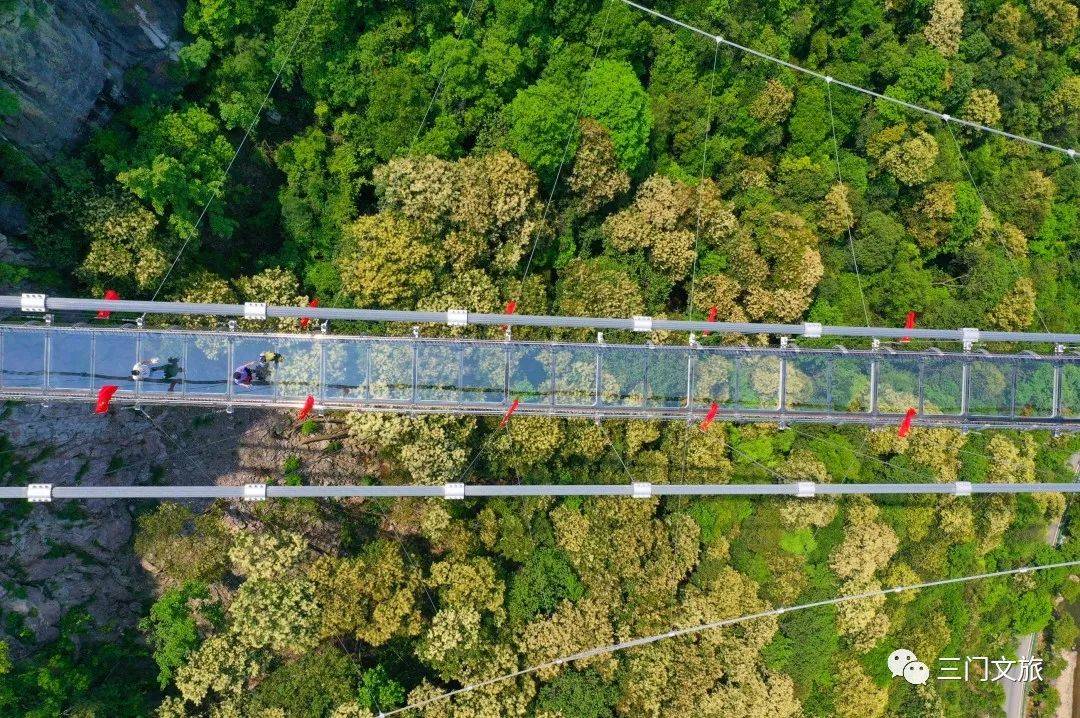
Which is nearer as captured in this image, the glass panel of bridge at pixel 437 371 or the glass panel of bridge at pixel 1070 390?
the glass panel of bridge at pixel 437 371

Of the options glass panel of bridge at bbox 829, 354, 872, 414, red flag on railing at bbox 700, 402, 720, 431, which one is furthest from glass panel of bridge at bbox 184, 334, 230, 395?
glass panel of bridge at bbox 829, 354, 872, 414

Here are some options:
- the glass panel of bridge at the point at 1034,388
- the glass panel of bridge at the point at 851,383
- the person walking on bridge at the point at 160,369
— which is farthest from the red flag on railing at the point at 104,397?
the glass panel of bridge at the point at 1034,388

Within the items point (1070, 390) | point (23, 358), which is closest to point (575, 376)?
point (23, 358)

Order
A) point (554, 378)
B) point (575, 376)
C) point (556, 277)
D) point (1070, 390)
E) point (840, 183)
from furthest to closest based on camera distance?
1. point (840, 183)
2. point (556, 277)
3. point (1070, 390)
4. point (575, 376)
5. point (554, 378)

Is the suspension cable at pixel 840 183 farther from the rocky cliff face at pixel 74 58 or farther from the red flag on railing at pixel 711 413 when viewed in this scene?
the rocky cliff face at pixel 74 58

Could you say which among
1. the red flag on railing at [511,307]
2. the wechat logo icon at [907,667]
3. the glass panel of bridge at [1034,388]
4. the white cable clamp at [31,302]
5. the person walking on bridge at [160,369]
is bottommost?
the wechat logo icon at [907,667]

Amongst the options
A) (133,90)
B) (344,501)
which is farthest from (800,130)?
(133,90)

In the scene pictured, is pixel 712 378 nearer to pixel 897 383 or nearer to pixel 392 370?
pixel 897 383
